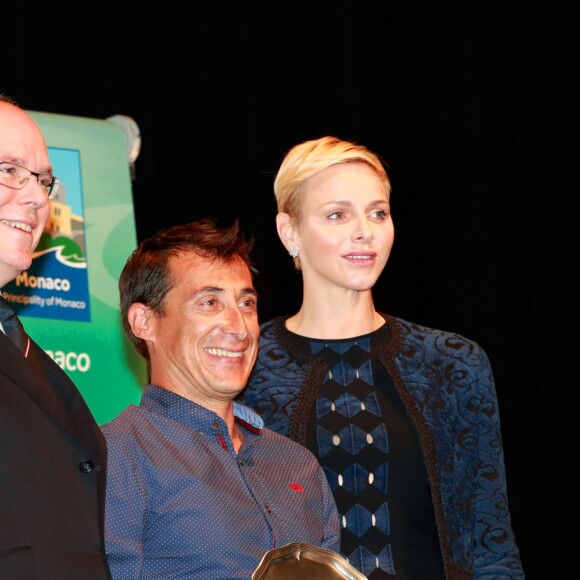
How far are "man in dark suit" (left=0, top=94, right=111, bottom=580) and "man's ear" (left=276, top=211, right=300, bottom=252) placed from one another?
1006mm

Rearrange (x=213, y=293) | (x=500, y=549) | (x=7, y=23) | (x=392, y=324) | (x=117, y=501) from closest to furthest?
(x=117, y=501) → (x=213, y=293) → (x=500, y=549) → (x=392, y=324) → (x=7, y=23)

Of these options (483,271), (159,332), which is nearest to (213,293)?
(159,332)

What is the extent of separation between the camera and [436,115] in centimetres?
542

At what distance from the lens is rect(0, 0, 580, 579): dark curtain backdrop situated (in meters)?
5.19

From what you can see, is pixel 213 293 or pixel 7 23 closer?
pixel 213 293

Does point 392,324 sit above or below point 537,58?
below

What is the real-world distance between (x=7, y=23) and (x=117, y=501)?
2.98 meters

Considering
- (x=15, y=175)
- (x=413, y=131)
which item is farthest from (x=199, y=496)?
(x=413, y=131)

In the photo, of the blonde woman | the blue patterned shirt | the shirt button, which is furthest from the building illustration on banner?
the shirt button

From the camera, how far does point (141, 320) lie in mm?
3129

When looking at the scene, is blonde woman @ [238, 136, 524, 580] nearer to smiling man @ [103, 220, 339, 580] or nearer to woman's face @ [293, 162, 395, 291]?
woman's face @ [293, 162, 395, 291]

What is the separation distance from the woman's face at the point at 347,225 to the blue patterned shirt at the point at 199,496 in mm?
546

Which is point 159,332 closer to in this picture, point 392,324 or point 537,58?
point 392,324

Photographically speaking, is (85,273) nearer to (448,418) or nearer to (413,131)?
(448,418)
